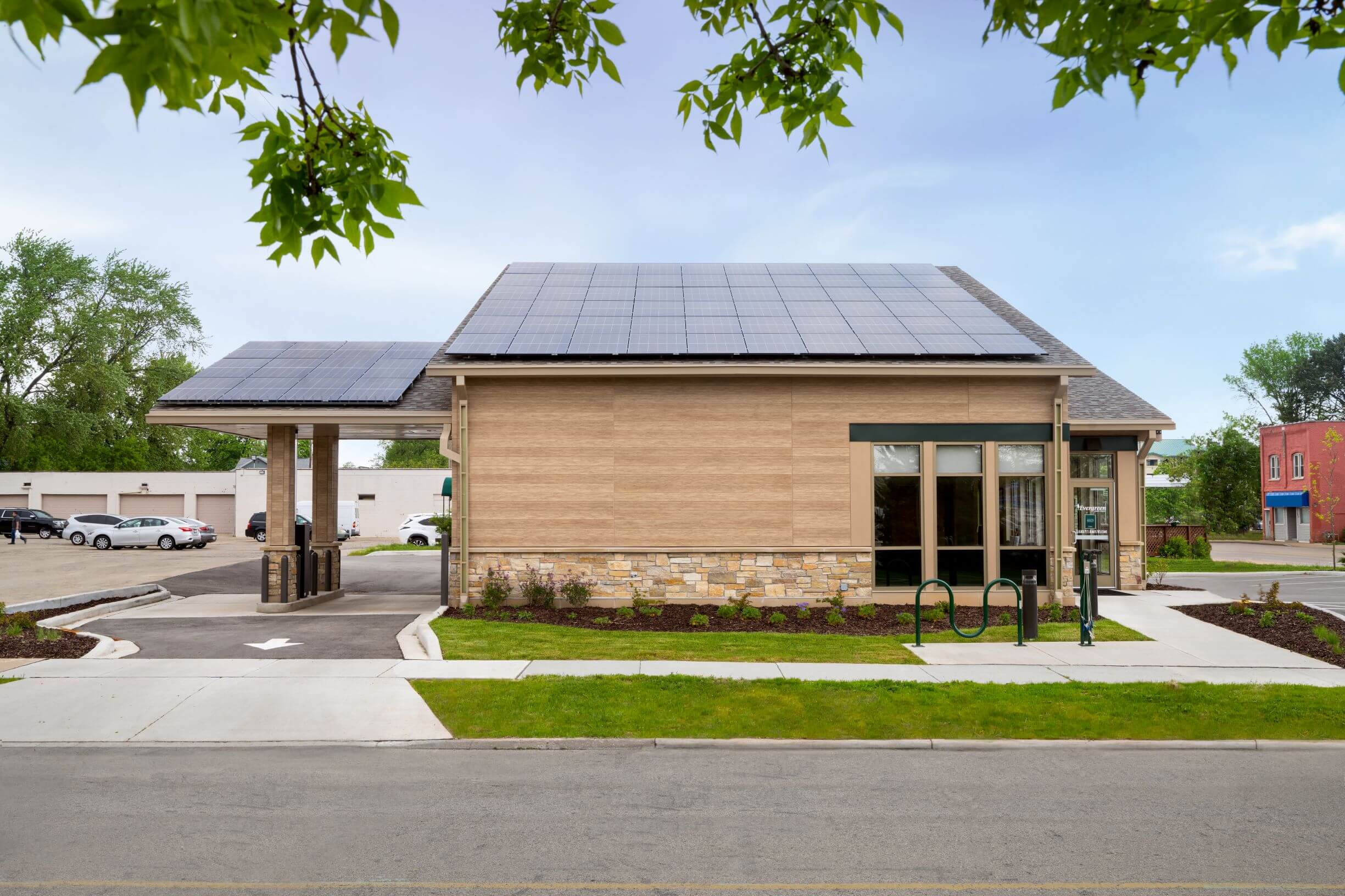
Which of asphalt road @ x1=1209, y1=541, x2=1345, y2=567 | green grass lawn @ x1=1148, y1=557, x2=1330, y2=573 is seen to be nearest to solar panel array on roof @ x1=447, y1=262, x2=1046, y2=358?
green grass lawn @ x1=1148, y1=557, x2=1330, y2=573

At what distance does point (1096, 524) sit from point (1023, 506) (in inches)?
144

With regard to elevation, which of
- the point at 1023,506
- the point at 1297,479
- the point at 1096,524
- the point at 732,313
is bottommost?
the point at 1096,524

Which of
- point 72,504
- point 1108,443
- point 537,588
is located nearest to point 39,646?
point 537,588

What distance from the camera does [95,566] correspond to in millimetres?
28031

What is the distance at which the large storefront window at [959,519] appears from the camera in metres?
16.5

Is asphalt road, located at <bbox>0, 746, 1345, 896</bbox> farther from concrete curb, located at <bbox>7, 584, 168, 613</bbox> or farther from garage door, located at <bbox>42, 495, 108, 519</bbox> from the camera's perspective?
garage door, located at <bbox>42, 495, 108, 519</bbox>

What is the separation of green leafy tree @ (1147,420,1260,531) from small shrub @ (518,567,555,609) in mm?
52807

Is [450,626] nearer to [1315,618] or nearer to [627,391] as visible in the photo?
[627,391]

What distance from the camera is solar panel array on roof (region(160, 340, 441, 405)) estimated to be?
16750mm

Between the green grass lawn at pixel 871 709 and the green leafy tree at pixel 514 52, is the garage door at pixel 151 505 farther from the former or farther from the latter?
the green leafy tree at pixel 514 52

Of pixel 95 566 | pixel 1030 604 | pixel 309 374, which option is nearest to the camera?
pixel 1030 604

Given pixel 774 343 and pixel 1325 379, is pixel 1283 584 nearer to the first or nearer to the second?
pixel 774 343

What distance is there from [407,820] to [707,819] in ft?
6.76

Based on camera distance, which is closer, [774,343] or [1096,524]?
[774,343]
